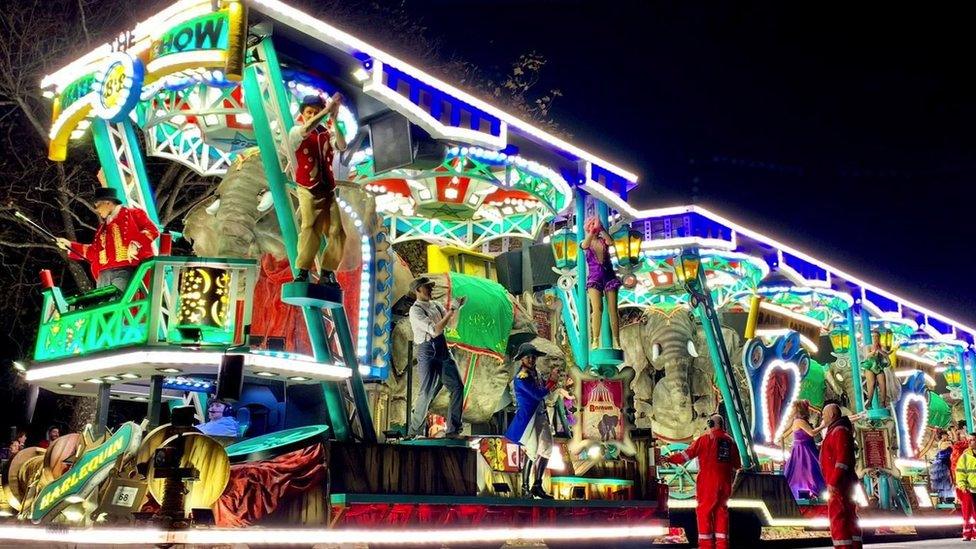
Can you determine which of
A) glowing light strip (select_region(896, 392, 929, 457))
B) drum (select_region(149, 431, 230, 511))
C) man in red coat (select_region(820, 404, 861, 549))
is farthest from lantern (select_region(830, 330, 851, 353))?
drum (select_region(149, 431, 230, 511))

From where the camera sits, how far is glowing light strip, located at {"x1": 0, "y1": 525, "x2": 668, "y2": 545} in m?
7.43

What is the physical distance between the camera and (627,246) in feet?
46.0

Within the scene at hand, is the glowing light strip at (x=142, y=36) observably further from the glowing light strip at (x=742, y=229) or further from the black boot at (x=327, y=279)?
the glowing light strip at (x=742, y=229)

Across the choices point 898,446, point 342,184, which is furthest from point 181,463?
point 898,446

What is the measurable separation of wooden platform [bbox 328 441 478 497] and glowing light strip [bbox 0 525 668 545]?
39 cm

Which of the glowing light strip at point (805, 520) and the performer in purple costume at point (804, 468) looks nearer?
the glowing light strip at point (805, 520)

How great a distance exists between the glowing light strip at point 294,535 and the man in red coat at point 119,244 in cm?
280

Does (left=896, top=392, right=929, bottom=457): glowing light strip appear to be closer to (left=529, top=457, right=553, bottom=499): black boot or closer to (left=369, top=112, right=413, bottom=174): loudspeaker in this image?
(left=529, top=457, right=553, bottom=499): black boot

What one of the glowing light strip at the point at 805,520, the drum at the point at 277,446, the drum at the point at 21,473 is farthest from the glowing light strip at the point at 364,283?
the glowing light strip at the point at 805,520

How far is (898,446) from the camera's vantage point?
22.9m

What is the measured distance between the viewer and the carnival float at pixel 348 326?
8.69m

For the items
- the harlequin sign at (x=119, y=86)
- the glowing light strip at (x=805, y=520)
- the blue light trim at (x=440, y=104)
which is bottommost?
the glowing light strip at (x=805, y=520)

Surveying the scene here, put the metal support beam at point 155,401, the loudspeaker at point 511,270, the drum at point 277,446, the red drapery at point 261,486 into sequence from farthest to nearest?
the loudspeaker at point 511,270 → the metal support beam at point 155,401 → the drum at point 277,446 → the red drapery at point 261,486

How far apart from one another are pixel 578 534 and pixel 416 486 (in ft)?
8.42
